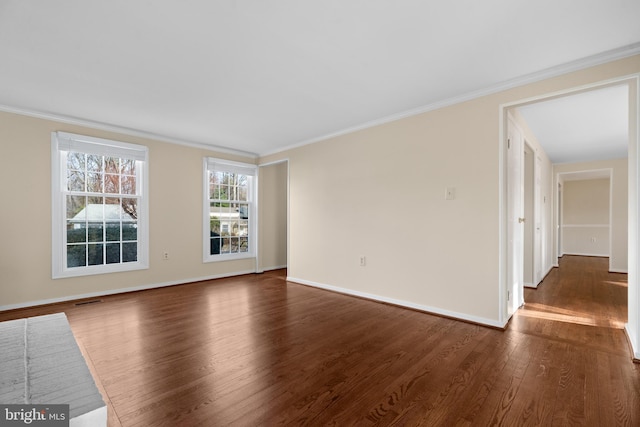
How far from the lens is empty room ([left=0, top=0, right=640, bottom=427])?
1.89 m

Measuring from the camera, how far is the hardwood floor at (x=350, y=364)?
67.9 inches

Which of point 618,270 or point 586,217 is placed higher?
point 586,217

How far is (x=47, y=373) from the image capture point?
150 centimetres

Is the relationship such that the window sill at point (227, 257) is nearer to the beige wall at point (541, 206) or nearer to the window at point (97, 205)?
the window at point (97, 205)

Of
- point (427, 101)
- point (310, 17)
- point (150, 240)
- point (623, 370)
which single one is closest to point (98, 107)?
point (150, 240)

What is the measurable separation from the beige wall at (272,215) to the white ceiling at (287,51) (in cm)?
275

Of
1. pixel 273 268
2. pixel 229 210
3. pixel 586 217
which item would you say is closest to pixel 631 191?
pixel 229 210

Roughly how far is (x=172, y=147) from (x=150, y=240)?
164 cm

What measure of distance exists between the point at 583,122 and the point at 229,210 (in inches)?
236

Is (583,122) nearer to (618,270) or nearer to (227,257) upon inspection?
(618,270)

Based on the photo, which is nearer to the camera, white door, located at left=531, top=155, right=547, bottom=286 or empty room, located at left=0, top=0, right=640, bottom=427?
empty room, located at left=0, top=0, right=640, bottom=427

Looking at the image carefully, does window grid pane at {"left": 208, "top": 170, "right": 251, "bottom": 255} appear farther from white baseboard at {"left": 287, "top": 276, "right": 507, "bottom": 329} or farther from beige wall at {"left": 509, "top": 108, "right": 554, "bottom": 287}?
beige wall at {"left": 509, "top": 108, "right": 554, "bottom": 287}

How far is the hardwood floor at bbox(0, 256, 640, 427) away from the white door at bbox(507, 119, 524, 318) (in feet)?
0.88

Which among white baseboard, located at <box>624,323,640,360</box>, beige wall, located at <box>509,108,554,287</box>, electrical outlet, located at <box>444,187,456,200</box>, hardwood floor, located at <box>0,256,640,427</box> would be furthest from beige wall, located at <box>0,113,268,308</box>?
white baseboard, located at <box>624,323,640,360</box>
